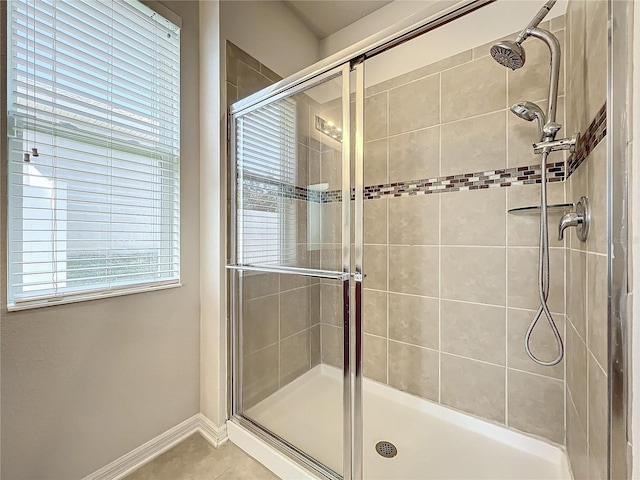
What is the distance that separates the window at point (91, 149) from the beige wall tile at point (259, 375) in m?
0.63

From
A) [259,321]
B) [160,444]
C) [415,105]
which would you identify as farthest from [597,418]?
[160,444]

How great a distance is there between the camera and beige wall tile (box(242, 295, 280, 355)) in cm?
155

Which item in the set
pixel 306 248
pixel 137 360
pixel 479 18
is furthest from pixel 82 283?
pixel 479 18

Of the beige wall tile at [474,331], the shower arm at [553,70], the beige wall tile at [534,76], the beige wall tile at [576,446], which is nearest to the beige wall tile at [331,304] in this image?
the beige wall tile at [474,331]

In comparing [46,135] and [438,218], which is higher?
[46,135]

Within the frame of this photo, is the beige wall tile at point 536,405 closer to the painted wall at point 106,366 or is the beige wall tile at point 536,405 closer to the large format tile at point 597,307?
the large format tile at point 597,307

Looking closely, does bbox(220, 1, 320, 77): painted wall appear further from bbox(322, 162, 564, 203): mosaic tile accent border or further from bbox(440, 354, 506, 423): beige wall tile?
bbox(440, 354, 506, 423): beige wall tile

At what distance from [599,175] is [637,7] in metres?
0.41

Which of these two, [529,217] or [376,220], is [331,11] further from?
[529,217]

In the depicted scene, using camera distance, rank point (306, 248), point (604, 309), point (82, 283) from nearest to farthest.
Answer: point (604, 309) < point (82, 283) < point (306, 248)

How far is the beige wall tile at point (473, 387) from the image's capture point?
1463mm

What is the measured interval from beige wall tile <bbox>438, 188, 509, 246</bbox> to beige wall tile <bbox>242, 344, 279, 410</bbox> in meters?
1.23

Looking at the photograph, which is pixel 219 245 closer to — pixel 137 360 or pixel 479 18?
pixel 137 360

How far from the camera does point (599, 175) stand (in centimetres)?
76
